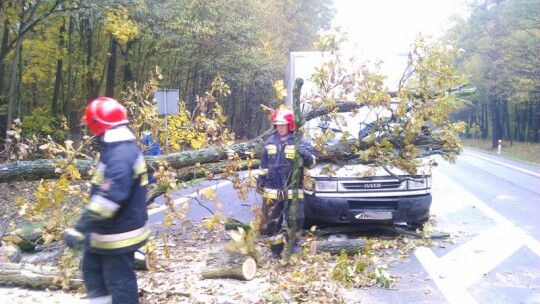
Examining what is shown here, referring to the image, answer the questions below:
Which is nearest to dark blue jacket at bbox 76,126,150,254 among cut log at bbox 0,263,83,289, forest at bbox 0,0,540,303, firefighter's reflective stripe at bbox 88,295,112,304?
firefighter's reflective stripe at bbox 88,295,112,304

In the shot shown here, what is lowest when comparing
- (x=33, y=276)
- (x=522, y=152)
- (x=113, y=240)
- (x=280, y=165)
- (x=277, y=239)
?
(x=522, y=152)

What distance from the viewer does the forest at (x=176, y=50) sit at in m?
15.2

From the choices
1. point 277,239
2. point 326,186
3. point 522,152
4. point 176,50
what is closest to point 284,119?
point 326,186

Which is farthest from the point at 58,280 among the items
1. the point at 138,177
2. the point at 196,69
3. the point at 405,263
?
the point at 196,69

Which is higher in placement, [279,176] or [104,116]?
[104,116]

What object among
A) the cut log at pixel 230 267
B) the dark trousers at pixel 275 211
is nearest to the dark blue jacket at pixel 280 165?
the dark trousers at pixel 275 211

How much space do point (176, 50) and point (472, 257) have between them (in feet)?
60.8

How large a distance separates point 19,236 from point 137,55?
17.7m

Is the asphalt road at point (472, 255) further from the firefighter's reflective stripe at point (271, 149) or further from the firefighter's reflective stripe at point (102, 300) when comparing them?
the firefighter's reflective stripe at point (102, 300)

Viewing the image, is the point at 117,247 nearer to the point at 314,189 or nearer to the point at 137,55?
the point at 314,189

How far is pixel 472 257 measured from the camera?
22.1ft

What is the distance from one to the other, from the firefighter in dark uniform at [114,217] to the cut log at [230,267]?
4.91ft

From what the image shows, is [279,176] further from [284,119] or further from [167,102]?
[167,102]

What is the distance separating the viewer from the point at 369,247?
250 inches
